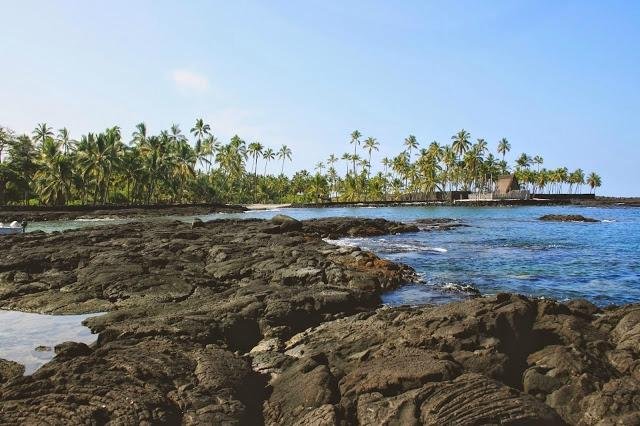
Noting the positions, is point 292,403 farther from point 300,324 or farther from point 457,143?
point 457,143

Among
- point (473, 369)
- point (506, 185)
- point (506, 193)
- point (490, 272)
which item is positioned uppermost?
point (506, 185)

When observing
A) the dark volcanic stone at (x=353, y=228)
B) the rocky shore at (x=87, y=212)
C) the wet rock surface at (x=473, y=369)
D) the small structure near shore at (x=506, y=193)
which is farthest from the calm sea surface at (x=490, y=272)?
the small structure near shore at (x=506, y=193)

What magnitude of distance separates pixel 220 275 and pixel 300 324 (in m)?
6.91

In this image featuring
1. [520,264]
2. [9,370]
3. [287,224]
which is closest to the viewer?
[9,370]

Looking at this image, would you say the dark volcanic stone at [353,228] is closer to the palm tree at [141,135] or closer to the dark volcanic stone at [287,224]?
the dark volcanic stone at [287,224]

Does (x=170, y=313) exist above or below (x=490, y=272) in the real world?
above

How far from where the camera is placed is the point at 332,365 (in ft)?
25.8

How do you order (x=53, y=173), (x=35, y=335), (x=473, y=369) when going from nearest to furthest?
1. (x=473, y=369)
2. (x=35, y=335)
3. (x=53, y=173)

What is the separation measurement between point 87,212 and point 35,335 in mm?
63856

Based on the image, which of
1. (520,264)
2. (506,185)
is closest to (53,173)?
(520,264)

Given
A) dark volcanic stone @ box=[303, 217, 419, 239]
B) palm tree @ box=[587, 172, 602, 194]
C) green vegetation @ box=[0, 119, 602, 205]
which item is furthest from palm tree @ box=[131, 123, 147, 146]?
palm tree @ box=[587, 172, 602, 194]

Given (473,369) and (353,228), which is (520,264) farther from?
(353,228)

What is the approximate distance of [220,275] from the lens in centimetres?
1714

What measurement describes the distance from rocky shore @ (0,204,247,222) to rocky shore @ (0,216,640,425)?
55.5 metres
